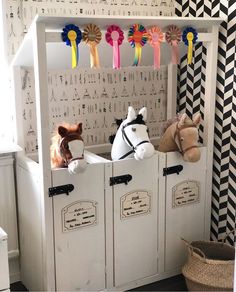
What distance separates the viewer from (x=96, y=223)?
2.32 metres

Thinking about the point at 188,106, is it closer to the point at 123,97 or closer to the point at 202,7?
the point at 123,97

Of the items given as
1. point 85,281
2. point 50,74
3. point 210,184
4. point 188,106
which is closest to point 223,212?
point 210,184

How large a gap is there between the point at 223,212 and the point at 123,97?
3.17ft

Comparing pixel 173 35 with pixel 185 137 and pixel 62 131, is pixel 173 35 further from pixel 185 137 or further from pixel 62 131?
pixel 62 131

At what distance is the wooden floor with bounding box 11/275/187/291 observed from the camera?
255 centimetres

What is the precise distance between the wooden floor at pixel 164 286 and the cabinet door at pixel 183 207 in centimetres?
8

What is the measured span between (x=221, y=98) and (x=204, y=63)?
0.27 metres

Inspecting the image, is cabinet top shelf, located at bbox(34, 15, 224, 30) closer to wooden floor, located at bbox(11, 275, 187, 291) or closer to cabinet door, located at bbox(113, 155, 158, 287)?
cabinet door, located at bbox(113, 155, 158, 287)

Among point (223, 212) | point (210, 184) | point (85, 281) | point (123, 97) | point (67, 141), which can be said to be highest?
point (123, 97)

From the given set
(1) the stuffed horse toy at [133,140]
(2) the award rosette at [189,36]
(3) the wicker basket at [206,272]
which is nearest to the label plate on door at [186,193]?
(3) the wicker basket at [206,272]

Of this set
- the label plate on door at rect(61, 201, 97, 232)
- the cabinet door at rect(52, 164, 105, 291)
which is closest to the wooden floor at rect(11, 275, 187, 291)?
the cabinet door at rect(52, 164, 105, 291)

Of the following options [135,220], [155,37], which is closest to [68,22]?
[155,37]

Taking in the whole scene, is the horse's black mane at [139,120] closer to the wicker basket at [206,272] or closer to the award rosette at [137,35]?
the award rosette at [137,35]

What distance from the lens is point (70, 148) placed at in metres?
2.14
